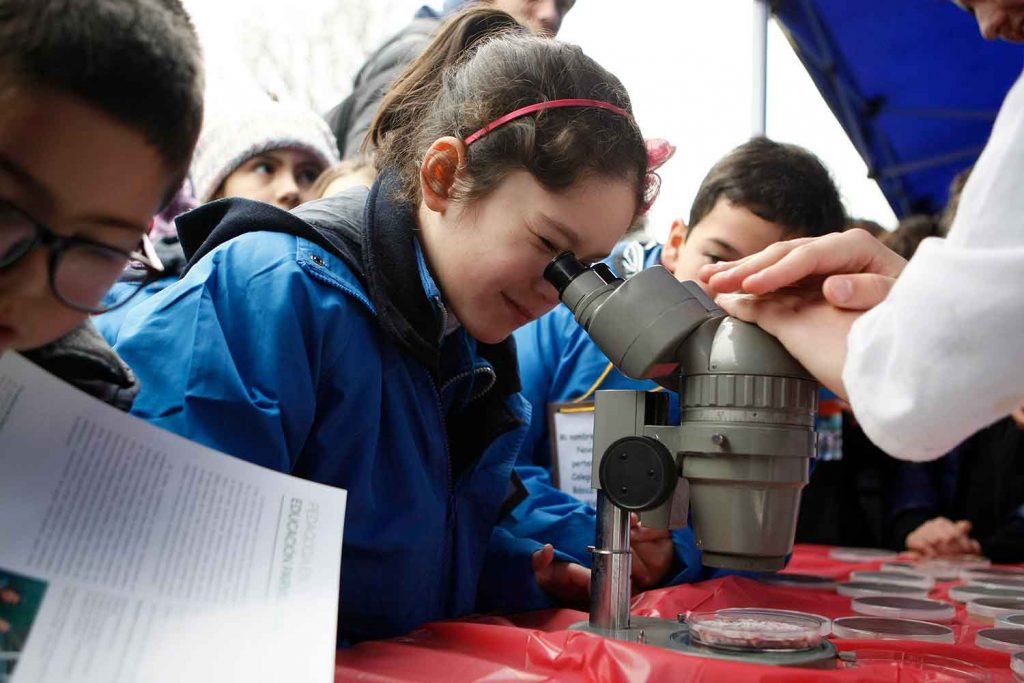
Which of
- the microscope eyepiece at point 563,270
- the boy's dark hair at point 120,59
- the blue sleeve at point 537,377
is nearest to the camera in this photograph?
the boy's dark hair at point 120,59

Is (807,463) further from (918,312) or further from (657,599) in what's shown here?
(657,599)

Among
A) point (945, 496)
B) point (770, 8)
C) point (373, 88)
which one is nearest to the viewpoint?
point (373, 88)

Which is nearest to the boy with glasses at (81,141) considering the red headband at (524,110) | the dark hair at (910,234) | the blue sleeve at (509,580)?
the red headband at (524,110)

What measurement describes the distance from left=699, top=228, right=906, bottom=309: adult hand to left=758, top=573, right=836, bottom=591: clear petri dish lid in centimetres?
76

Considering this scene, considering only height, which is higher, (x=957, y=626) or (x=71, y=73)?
(x=71, y=73)

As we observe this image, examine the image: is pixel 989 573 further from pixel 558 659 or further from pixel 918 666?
pixel 558 659

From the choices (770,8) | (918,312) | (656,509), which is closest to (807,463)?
(656,509)

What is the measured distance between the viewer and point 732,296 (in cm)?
89

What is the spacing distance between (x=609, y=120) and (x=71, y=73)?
748 mm

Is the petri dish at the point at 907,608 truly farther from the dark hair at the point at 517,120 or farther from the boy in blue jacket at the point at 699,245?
the dark hair at the point at 517,120

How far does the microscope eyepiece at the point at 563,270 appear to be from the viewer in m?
1.01

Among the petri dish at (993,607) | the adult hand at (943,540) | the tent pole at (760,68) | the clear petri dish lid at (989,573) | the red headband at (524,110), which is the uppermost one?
the tent pole at (760,68)

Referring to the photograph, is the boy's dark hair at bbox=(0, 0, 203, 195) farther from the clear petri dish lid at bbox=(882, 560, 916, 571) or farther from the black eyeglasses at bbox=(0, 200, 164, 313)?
the clear petri dish lid at bbox=(882, 560, 916, 571)

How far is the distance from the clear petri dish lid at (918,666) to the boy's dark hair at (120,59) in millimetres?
758
